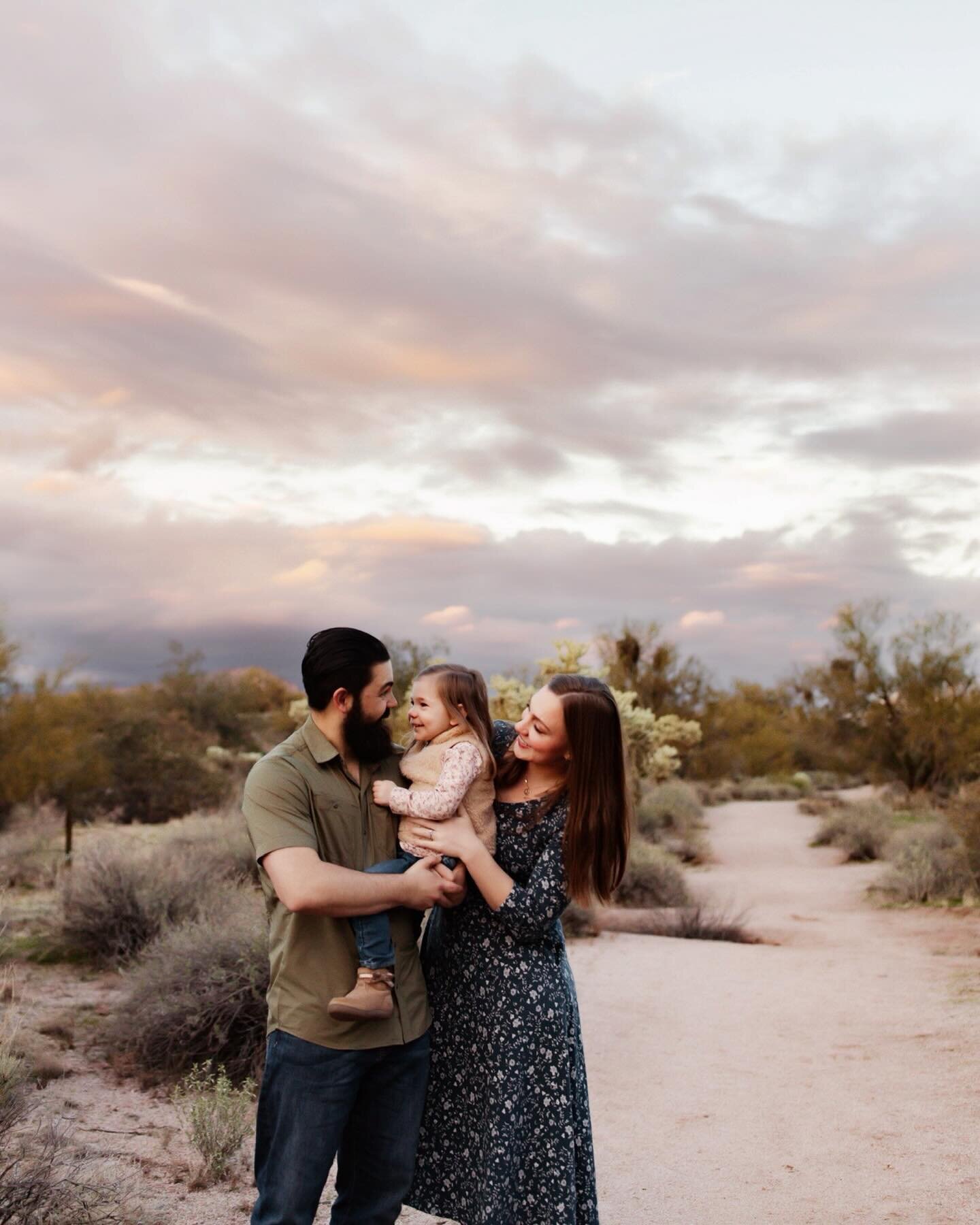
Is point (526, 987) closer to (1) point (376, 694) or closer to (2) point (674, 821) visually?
(1) point (376, 694)

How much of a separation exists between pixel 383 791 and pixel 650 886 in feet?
37.1

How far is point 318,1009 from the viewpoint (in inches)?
115

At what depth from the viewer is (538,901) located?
316cm

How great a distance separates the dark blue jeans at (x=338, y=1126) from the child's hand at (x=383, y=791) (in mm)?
662

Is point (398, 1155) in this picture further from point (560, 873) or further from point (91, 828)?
point (91, 828)

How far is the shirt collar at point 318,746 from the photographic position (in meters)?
3.07

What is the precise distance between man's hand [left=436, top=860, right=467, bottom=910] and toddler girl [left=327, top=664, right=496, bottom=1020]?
8cm

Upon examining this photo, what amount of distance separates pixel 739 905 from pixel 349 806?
12.5 m

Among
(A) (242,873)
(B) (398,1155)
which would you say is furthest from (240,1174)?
(A) (242,873)

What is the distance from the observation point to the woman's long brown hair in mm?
3215

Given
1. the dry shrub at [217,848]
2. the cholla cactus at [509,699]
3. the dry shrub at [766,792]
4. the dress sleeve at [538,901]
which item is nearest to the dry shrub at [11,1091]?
the dress sleeve at [538,901]

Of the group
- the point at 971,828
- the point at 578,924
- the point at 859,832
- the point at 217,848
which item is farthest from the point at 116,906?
the point at 859,832

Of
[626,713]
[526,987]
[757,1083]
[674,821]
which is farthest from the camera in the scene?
[674,821]

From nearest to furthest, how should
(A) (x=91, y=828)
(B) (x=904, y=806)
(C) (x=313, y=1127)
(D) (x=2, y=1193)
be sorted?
(C) (x=313, y=1127) < (D) (x=2, y=1193) < (A) (x=91, y=828) < (B) (x=904, y=806)
